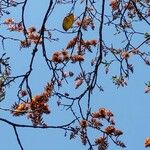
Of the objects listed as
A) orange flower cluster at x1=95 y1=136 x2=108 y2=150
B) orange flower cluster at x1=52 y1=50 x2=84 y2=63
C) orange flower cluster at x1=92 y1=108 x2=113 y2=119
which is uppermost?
orange flower cluster at x1=52 y1=50 x2=84 y2=63

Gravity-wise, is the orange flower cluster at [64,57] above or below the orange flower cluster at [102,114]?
above

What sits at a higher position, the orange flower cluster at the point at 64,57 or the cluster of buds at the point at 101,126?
the orange flower cluster at the point at 64,57

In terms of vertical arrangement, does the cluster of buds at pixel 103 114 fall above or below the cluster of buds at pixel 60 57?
below

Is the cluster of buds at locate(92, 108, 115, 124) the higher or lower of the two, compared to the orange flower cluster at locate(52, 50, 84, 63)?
lower

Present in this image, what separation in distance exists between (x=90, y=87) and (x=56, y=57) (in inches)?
149

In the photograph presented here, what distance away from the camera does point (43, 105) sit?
23.9 ft

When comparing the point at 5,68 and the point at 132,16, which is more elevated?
the point at 132,16

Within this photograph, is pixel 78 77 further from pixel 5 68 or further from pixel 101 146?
pixel 5 68

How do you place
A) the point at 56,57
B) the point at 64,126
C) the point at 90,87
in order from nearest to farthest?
the point at 64,126, the point at 90,87, the point at 56,57

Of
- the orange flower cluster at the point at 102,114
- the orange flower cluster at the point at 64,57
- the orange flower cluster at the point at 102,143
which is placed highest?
the orange flower cluster at the point at 64,57

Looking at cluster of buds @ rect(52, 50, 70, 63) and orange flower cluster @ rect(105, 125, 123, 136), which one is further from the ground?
cluster of buds @ rect(52, 50, 70, 63)

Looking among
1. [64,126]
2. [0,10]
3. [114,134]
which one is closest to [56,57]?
[114,134]

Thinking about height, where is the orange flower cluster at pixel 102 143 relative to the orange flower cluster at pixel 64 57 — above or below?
below

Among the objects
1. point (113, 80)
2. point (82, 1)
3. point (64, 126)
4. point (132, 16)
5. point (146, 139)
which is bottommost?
point (64, 126)
